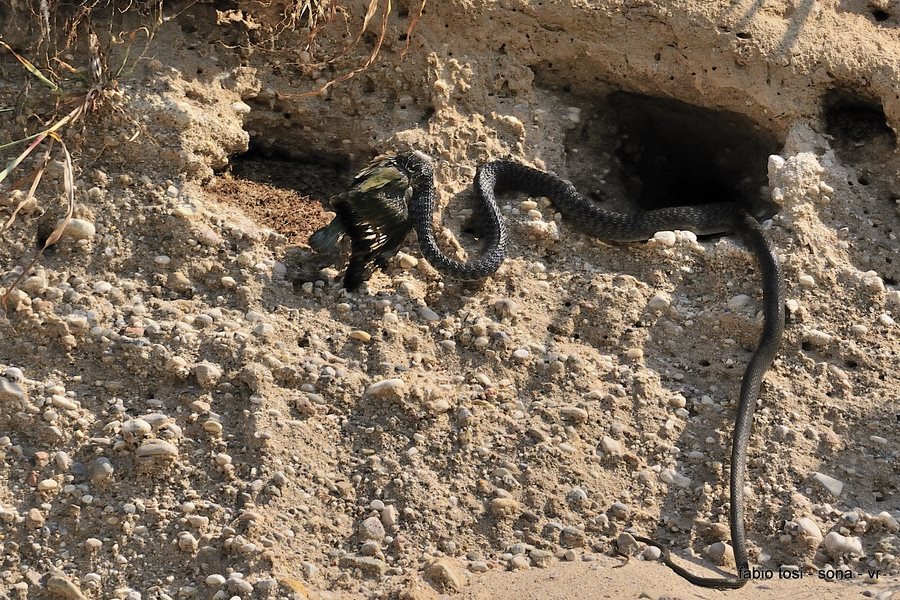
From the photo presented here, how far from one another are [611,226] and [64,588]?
3.10 m

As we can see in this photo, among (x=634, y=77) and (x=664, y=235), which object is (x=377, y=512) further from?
(x=634, y=77)

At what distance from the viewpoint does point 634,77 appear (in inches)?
226

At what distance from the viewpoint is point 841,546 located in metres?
4.20

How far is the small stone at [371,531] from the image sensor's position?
13.1ft

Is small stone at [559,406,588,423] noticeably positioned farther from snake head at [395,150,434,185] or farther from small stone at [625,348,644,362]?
snake head at [395,150,434,185]

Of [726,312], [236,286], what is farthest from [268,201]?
[726,312]

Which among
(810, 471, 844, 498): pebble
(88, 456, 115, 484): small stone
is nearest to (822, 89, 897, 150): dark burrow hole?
(810, 471, 844, 498): pebble

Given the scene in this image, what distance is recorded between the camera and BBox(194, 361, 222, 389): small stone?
14.0 ft

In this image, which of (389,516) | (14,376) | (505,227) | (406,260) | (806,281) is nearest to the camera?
(389,516)

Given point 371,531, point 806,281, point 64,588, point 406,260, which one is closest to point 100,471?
point 64,588

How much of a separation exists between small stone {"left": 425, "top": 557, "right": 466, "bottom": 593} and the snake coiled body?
3.99 ft

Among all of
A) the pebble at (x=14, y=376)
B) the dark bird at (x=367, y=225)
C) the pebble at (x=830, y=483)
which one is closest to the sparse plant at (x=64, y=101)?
the pebble at (x=14, y=376)

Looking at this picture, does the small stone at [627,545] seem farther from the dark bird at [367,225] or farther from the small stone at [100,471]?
the small stone at [100,471]

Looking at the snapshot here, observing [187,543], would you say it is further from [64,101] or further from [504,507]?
[64,101]
